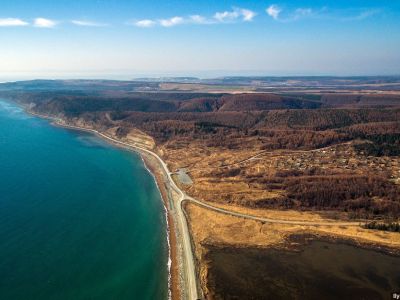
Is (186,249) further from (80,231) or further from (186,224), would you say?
(80,231)

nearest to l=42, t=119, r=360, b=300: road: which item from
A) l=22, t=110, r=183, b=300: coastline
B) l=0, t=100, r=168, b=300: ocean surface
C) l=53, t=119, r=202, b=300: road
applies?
l=53, t=119, r=202, b=300: road

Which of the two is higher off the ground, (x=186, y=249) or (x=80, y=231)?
(x=80, y=231)

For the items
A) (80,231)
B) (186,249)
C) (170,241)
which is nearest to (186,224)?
(170,241)

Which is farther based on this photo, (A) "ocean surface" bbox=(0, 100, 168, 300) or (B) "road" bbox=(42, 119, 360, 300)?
(A) "ocean surface" bbox=(0, 100, 168, 300)

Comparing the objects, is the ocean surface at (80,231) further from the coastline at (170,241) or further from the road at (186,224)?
the road at (186,224)

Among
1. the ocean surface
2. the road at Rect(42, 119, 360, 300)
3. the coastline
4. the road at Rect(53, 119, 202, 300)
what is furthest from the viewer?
the ocean surface

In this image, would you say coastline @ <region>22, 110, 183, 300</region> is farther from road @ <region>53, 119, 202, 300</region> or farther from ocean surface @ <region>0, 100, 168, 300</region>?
road @ <region>53, 119, 202, 300</region>

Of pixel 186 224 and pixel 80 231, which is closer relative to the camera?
pixel 80 231

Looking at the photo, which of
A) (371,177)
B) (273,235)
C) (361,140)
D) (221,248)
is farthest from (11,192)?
(361,140)

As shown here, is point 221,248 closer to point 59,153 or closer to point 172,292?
point 172,292
